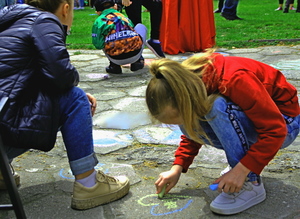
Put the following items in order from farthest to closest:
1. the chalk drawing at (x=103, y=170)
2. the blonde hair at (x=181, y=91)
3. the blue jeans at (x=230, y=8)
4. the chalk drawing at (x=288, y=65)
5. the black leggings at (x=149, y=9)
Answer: the blue jeans at (x=230, y=8) < the black leggings at (x=149, y=9) < the chalk drawing at (x=288, y=65) < the chalk drawing at (x=103, y=170) < the blonde hair at (x=181, y=91)

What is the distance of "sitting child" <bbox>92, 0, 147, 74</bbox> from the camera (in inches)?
170

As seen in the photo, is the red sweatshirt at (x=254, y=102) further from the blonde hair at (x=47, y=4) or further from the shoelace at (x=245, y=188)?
the blonde hair at (x=47, y=4)

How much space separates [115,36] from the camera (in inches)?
170

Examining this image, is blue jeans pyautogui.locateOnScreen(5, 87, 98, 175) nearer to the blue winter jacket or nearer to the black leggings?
the blue winter jacket

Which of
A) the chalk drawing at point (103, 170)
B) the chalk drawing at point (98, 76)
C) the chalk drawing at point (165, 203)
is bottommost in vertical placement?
the chalk drawing at point (98, 76)

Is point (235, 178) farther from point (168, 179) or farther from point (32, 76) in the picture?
point (32, 76)

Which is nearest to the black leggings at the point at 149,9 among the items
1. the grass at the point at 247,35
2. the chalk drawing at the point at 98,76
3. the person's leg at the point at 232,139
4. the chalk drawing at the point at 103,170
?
the chalk drawing at the point at 98,76

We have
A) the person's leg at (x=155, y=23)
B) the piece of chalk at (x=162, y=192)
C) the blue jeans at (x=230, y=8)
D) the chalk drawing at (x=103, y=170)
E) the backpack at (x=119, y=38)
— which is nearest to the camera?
the piece of chalk at (x=162, y=192)

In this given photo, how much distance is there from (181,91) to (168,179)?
0.51 metres

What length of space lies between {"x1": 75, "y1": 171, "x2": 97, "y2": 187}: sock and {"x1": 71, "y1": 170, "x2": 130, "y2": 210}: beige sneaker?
0.6 inches

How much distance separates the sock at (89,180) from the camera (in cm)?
190

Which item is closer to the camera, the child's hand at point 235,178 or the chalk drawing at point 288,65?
the child's hand at point 235,178

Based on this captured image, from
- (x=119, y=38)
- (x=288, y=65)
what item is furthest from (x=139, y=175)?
(x=288, y=65)

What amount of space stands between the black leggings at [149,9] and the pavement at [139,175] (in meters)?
1.80
